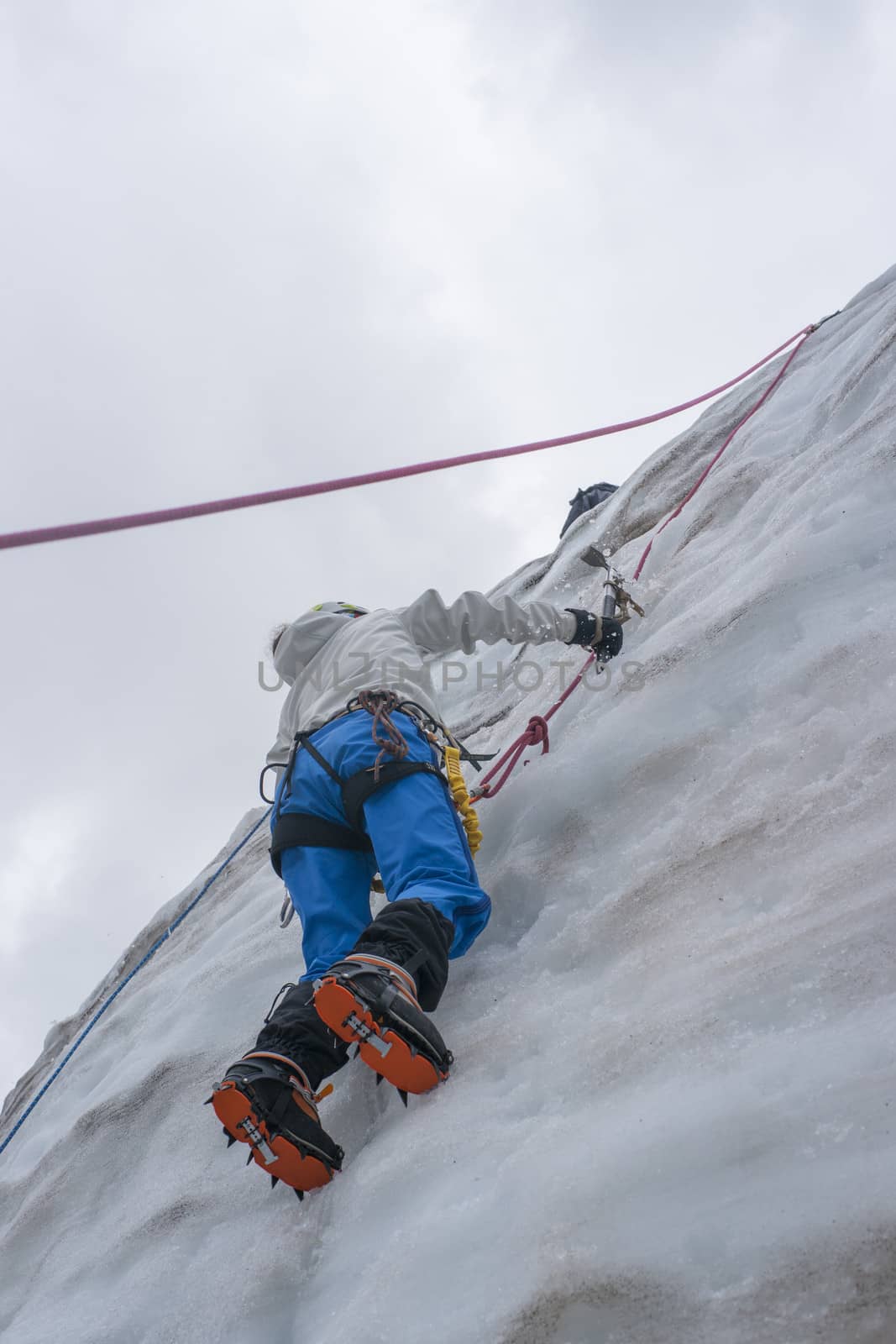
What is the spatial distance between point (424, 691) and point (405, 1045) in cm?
127

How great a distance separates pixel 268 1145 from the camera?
1.97m

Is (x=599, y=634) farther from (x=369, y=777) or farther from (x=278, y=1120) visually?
(x=278, y=1120)

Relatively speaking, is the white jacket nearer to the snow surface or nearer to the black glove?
the black glove

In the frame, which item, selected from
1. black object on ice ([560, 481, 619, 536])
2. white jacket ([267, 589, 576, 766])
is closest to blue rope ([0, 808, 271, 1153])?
white jacket ([267, 589, 576, 766])

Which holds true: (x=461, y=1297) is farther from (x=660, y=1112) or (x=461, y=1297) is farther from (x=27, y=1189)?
(x=27, y=1189)

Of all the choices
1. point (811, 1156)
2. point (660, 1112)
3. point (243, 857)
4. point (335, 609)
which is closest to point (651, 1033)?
point (660, 1112)

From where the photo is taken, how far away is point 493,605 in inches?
135

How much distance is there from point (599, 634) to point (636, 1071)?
202cm

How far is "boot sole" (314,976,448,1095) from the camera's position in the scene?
1804 millimetres

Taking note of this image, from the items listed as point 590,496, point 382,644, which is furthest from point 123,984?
point 590,496

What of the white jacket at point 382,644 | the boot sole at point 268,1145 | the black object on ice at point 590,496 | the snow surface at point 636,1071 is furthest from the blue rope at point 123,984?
the black object on ice at point 590,496

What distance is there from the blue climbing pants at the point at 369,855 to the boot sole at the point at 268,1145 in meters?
0.50

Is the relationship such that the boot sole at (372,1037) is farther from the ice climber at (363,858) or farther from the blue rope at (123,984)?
the blue rope at (123,984)

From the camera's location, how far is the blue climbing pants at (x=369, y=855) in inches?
89.2
